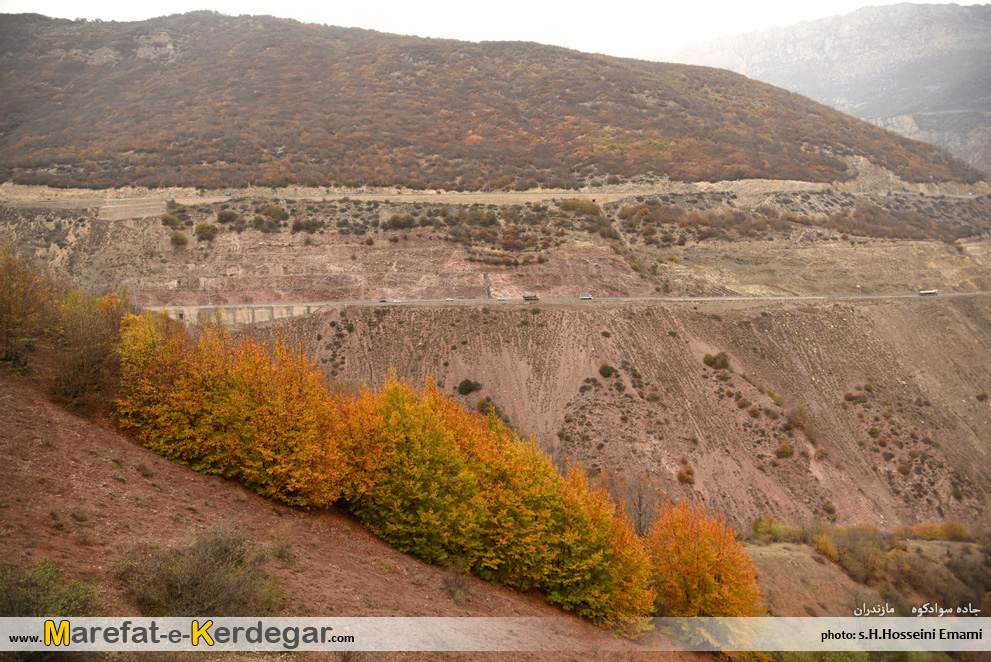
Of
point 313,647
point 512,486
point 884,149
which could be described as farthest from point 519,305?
point 884,149

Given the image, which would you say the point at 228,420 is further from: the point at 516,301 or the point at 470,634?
the point at 516,301

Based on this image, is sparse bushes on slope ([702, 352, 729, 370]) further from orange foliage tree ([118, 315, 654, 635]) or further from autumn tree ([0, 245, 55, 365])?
autumn tree ([0, 245, 55, 365])

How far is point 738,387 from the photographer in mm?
47938

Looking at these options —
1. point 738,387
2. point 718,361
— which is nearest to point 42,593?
point 738,387

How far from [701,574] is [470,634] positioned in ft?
42.0

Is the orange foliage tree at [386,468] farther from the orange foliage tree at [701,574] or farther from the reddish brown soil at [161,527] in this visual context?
the orange foliage tree at [701,574]

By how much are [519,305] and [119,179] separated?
49335mm

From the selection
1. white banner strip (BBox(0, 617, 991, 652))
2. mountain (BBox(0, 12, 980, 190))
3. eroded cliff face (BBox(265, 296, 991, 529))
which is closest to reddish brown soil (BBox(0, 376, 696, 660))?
white banner strip (BBox(0, 617, 991, 652))

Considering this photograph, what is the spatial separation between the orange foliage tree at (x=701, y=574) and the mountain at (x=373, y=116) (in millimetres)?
54328

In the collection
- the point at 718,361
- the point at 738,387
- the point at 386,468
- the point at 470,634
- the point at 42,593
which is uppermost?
the point at 42,593

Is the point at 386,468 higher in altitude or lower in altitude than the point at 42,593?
lower

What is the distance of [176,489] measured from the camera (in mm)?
18844

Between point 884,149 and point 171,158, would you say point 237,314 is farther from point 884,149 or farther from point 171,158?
point 884,149

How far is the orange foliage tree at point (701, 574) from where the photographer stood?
84.1 feet
